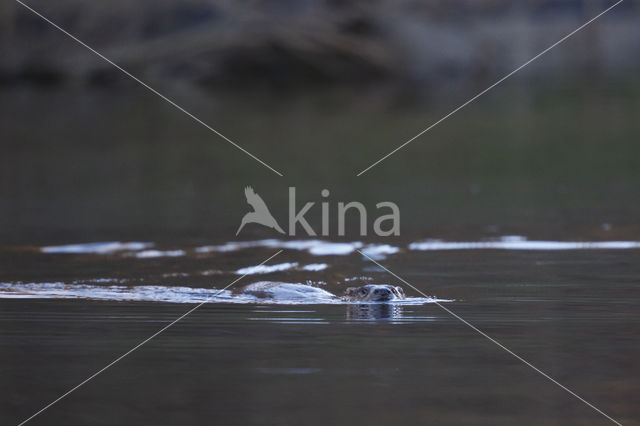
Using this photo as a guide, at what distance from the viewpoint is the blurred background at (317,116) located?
19.2 m

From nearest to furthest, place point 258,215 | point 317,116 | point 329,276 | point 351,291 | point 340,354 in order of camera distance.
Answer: point 340,354 → point 351,291 → point 329,276 → point 258,215 → point 317,116

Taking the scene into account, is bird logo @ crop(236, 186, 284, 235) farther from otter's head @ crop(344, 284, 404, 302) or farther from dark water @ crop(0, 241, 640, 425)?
otter's head @ crop(344, 284, 404, 302)

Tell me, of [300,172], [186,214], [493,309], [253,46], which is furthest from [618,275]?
[253,46]

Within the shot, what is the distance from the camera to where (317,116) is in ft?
116

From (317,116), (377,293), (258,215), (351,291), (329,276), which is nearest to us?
(377,293)

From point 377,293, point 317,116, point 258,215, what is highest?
point 317,116

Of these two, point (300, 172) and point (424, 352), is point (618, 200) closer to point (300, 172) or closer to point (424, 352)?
point (300, 172)

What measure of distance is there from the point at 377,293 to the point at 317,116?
23874mm

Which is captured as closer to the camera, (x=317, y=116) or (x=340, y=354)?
(x=340, y=354)

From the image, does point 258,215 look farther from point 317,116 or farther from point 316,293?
point 317,116

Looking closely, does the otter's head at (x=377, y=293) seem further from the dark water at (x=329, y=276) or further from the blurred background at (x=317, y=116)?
the blurred background at (x=317, y=116)

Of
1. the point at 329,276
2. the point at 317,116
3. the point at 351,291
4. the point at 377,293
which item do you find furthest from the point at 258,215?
the point at 317,116

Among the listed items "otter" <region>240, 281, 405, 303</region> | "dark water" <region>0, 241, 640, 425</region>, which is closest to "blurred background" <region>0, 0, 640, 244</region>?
"dark water" <region>0, 241, 640, 425</region>

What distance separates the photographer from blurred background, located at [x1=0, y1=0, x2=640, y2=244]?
19.2m
